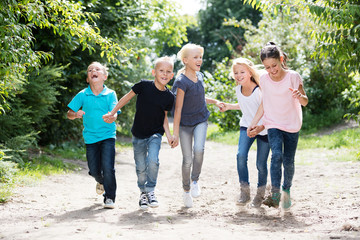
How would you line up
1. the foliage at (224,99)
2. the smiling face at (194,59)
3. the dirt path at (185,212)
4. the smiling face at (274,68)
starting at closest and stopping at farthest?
the dirt path at (185,212) → the smiling face at (274,68) → the smiling face at (194,59) → the foliage at (224,99)

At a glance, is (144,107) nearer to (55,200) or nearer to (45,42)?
(55,200)

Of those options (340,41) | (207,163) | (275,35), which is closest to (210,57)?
(275,35)

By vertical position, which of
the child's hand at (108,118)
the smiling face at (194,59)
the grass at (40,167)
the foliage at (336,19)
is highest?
the foliage at (336,19)

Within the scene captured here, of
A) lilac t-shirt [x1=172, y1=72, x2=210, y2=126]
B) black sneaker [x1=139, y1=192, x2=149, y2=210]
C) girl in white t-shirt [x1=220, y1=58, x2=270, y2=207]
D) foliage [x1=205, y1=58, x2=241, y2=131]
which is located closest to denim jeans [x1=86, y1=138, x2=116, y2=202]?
black sneaker [x1=139, y1=192, x2=149, y2=210]

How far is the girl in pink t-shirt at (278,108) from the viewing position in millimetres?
5066

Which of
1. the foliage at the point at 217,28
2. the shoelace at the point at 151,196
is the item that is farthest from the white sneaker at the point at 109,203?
the foliage at the point at 217,28

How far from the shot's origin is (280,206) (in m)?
5.56

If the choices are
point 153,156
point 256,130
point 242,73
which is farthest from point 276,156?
point 153,156

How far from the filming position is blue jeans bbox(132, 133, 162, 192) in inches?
216

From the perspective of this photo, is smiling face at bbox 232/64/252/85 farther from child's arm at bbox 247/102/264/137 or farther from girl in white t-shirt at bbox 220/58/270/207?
child's arm at bbox 247/102/264/137

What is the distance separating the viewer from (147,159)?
554 centimetres

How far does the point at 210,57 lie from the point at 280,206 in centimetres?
3364

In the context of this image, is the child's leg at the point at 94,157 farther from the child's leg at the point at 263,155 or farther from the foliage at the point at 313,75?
the foliage at the point at 313,75

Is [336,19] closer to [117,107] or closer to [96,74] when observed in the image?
[117,107]
